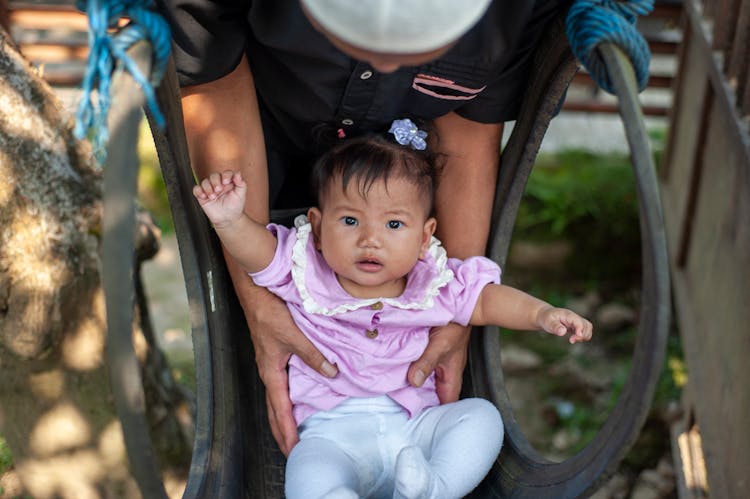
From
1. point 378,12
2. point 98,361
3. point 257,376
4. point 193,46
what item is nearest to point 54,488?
point 98,361

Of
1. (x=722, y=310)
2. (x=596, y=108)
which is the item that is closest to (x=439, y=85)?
(x=722, y=310)

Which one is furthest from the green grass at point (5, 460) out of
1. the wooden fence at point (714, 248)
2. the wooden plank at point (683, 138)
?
the wooden plank at point (683, 138)

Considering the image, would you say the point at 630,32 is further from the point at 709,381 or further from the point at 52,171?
the point at 709,381

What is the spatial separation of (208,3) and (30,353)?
41.1 inches

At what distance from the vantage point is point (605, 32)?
1569 mm

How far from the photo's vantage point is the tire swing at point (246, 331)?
1.30m

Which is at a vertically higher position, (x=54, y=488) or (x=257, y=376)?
(x=257, y=376)

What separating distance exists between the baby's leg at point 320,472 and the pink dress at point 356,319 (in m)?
0.14

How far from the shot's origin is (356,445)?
196 centimetres

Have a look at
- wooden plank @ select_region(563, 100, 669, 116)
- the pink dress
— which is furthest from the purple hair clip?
wooden plank @ select_region(563, 100, 669, 116)

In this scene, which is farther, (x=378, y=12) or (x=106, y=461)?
(x=106, y=461)

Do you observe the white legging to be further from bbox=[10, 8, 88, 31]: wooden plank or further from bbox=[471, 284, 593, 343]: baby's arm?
bbox=[10, 8, 88, 31]: wooden plank

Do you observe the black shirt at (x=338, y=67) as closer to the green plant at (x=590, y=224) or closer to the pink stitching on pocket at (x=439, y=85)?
the pink stitching on pocket at (x=439, y=85)

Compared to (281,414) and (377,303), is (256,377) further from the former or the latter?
(377,303)
